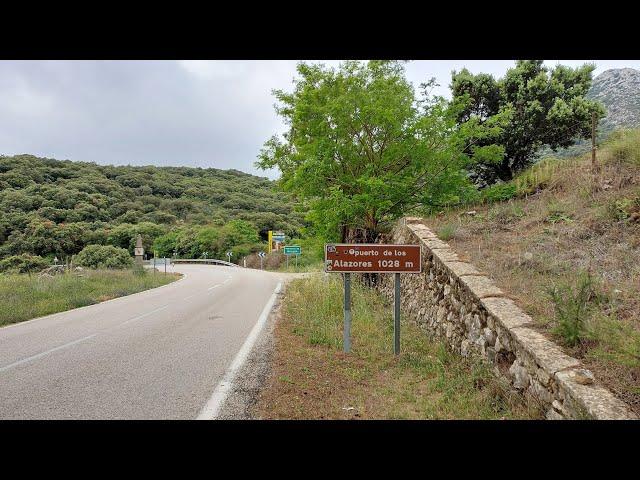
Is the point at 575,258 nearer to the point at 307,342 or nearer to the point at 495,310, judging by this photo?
the point at 495,310

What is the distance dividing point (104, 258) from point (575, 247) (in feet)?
129

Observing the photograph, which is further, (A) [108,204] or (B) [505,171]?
(A) [108,204]

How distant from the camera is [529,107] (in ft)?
41.2

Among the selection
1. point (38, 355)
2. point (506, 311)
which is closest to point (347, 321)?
point (506, 311)

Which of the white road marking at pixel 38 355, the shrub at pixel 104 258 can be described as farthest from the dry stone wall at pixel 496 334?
the shrub at pixel 104 258

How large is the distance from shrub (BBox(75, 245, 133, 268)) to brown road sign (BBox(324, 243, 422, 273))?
34.7 meters

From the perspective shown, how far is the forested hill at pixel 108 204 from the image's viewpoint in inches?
1684

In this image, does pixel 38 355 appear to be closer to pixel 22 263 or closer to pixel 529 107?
pixel 529 107

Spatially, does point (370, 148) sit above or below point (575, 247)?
above

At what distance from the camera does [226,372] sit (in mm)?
5512

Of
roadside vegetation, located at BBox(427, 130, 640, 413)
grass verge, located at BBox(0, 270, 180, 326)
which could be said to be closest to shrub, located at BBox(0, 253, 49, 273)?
grass verge, located at BBox(0, 270, 180, 326)

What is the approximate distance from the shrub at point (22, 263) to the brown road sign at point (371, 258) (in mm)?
37121

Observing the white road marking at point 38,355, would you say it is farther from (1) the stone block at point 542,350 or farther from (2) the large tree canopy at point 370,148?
(1) the stone block at point 542,350
